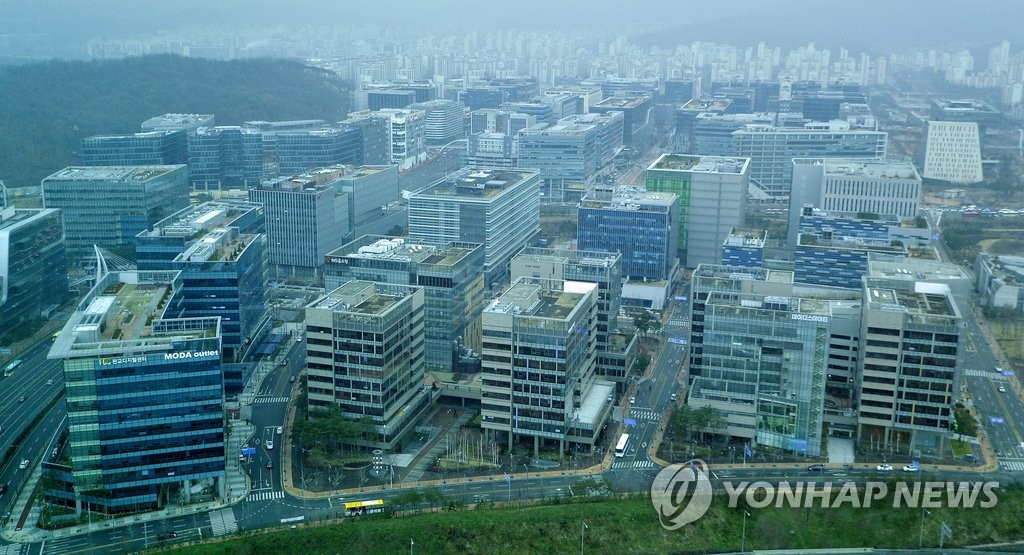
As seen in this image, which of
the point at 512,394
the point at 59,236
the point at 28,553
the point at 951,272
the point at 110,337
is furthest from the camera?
the point at 59,236

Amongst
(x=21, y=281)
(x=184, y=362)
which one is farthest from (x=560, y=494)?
(x=21, y=281)

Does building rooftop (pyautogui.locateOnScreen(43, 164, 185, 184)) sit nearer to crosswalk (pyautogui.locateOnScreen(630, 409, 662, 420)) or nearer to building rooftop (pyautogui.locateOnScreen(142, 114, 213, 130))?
building rooftop (pyautogui.locateOnScreen(142, 114, 213, 130))

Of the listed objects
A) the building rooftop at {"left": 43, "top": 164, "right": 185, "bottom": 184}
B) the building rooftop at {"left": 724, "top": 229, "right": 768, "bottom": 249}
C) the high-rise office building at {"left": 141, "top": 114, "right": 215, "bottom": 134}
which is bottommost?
the building rooftop at {"left": 724, "top": 229, "right": 768, "bottom": 249}

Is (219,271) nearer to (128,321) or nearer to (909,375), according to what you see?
(128,321)

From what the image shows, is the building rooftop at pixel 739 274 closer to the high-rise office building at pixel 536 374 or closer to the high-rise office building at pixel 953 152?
the high-rise office building at pixel 536 374

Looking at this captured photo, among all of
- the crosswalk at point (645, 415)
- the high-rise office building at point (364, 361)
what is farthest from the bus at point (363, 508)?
the crosswalk at point (645, 415)

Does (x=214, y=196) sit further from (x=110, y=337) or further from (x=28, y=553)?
(x=28, y=553)

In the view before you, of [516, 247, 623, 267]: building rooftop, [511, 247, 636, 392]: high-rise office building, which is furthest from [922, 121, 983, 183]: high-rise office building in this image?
[511, 247, 636, 392]: high-rise office building
